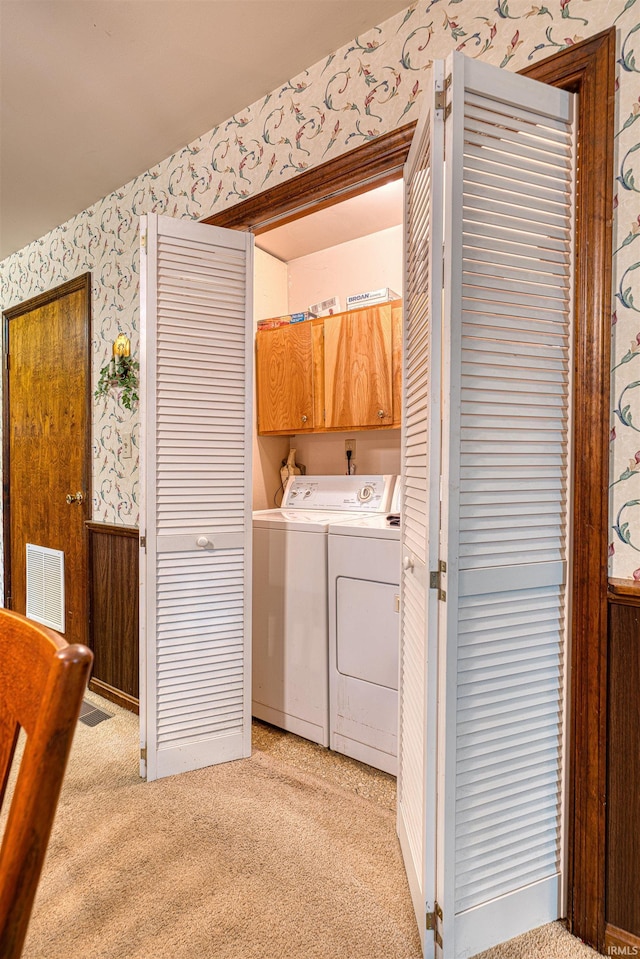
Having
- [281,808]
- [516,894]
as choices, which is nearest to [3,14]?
[281,808]

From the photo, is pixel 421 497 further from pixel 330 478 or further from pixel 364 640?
Answer: pixel 330 478

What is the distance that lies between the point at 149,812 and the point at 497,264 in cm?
203

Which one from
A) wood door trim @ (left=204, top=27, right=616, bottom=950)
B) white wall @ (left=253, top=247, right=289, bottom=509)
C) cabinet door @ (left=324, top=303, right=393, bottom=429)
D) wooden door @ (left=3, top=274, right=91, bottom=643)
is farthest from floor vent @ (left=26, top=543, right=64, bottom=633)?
wood door trim @ (left=204, top=27, right=616, bottom=950)

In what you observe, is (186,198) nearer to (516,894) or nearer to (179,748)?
(179,748)

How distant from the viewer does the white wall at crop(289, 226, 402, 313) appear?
10.1ft

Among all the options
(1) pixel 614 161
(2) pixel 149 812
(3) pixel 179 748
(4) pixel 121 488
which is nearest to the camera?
(1) pixel 614 161

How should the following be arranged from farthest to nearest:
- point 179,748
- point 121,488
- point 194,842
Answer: point 121,488, point 179,748, point 194,842

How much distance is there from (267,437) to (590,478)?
2.28 m

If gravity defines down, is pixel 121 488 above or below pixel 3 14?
below

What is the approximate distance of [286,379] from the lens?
321 centimetres

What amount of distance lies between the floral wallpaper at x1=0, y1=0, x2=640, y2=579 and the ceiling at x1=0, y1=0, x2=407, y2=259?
0.25 feet

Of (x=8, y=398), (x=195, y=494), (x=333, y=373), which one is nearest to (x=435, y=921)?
(x=195, y=494)

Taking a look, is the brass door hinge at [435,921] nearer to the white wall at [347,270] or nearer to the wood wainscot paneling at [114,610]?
the wood wainscot paneling at [114,610]

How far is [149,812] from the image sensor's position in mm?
1903
